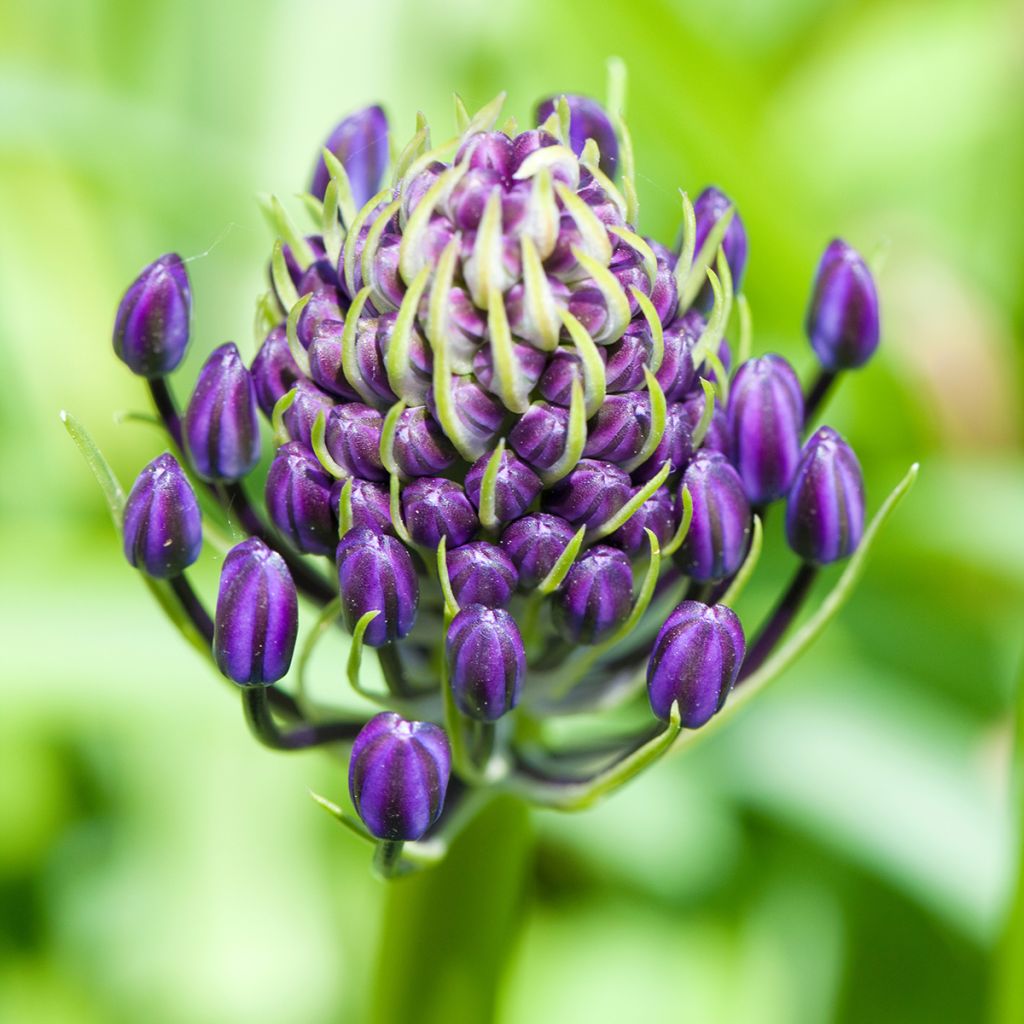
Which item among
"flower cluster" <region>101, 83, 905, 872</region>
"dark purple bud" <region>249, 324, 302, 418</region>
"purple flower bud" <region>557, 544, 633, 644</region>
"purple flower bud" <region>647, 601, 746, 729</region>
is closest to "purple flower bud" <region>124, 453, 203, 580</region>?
"flower cluster" <region>101, 83, 905, 872</region>

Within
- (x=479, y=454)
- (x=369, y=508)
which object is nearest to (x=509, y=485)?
(x=479, y=454)

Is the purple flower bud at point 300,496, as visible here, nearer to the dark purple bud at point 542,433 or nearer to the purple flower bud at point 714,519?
the dark purple bud at point 542,433

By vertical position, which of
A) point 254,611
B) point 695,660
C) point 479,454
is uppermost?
point 479,454

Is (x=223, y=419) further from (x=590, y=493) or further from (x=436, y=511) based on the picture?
(x=590, y=493)

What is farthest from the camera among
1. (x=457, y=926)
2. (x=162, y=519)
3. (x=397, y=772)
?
(x=457, y=926)

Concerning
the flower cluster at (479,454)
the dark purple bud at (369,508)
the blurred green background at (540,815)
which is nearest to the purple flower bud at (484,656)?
the flower cluster at (479,454)

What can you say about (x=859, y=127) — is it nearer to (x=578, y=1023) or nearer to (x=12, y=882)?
(x=578, y=1023)

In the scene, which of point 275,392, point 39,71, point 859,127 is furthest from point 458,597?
point 859,127
